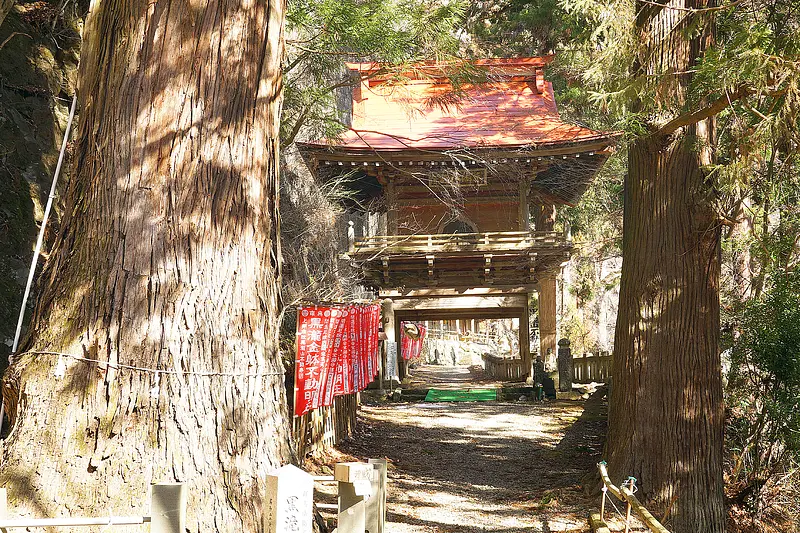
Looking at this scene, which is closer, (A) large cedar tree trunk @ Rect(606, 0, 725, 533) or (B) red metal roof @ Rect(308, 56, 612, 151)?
(A) large cedar tree trunk @ Rect(606, 0, 725, 533)

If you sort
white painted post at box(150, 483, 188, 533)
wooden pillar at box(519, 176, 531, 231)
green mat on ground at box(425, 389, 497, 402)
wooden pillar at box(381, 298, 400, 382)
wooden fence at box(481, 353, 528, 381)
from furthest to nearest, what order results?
wooden fence at box(481, 353, 528, 381)
wooden pillar at box(381, 298, 400, 382)
green mat on ground at box(425, 389, 497, 402)
wooden pillar at box(519, 176, 531, 231)
white painted post at box(150, 483, 188, 533)

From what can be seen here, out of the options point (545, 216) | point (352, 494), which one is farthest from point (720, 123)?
point (545, 216)

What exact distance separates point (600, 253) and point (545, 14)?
31.1 ft

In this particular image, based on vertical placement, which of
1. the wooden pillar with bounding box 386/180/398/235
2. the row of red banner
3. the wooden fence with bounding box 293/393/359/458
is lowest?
the wooden fence with bounding box 293/393/359/458

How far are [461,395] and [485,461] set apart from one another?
767 centimetres

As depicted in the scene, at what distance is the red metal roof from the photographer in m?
15.9

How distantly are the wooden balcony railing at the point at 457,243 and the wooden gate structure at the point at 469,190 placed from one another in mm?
26

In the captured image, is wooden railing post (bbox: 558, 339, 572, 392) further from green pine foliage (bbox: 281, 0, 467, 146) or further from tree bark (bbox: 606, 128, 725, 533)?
tree bark (bbox: 606, 128, 725, 533)

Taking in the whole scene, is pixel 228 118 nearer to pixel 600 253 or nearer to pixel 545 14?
pixel 545 14

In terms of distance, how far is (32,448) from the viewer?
3.37 meters

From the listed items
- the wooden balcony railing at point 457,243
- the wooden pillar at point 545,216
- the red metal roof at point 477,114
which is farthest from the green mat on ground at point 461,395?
the red metal roof at point 477,114

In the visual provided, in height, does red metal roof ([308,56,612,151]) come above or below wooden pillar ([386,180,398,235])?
above

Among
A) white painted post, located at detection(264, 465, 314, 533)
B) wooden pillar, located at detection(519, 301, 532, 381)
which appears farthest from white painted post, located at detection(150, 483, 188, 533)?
wooden pillar, located at detection(519, 301, 532, 381)

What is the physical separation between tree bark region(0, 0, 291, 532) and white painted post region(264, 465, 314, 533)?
102cm
